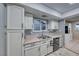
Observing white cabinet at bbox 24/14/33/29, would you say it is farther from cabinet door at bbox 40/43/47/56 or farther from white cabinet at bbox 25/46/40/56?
cabinet door at bbox 40/43/47/56

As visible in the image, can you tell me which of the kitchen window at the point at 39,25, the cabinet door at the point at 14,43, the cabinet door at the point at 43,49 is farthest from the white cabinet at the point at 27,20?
the cabinet door at the point at 43,49

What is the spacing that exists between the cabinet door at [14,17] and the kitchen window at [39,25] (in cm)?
127

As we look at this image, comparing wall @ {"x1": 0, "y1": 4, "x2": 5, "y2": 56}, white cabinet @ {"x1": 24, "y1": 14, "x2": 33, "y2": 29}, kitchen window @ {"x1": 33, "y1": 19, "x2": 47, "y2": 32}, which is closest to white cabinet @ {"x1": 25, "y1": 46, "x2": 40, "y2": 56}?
wall @ {"x1": 0, "y1": 4, "x2": 5, "y2": 56}

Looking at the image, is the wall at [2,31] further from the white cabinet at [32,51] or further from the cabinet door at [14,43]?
the white cabinet at [32,51]

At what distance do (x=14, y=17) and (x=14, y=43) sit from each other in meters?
0.59

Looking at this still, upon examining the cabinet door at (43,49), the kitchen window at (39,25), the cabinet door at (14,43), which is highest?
the kitchen window at (39,25)

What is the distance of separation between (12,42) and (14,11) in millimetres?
702

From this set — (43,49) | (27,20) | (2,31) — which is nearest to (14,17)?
(2,31)

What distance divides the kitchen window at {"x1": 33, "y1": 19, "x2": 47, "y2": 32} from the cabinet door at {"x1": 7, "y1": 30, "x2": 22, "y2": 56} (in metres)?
1.35

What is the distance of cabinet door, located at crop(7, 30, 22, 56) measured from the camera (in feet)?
5.46

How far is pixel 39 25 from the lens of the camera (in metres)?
3.32

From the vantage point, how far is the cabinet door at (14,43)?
1.67m

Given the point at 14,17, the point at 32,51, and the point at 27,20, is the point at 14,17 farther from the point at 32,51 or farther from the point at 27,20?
the point at 32,51

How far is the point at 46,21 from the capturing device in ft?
12.4
